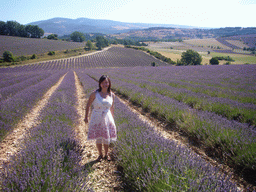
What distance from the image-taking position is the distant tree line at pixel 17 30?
253 ft

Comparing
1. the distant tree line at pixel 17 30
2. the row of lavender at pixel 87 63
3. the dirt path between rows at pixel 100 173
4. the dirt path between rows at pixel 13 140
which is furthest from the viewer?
the distant tree line at pixel 17 30

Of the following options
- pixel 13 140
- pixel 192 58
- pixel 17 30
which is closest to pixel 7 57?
pixel 13 140

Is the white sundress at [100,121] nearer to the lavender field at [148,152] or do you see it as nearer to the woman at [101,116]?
the woman at [101,116]

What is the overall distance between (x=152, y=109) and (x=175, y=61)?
4910 centimetres

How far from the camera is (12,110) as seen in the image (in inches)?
161

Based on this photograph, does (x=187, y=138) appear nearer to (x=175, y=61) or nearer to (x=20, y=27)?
(x=175, y=61)

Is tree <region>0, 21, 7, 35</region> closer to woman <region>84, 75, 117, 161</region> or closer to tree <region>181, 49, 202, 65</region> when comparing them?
tree <region>181, 49, 202, 65</region>

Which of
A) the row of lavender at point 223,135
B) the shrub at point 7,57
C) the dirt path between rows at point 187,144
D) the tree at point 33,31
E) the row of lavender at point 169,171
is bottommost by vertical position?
the dirt path between rows at point 187,144

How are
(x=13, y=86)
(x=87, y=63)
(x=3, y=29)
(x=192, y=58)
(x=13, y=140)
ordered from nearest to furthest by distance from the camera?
(x=13, y=140)
(x=13, y=86)
(x=87, y=63)
(x=192, y=58)
(x=3, y=29)

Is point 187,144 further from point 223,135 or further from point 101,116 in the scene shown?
point 101,116

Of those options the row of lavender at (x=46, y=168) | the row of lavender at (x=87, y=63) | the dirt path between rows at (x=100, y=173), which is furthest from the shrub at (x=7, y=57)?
the dirt path between rows at (x=100, y=173)

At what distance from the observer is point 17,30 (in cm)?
7888

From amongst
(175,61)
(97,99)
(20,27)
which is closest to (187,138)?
(97,99)

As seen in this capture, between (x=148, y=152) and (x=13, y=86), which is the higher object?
(x=148, y=152)
